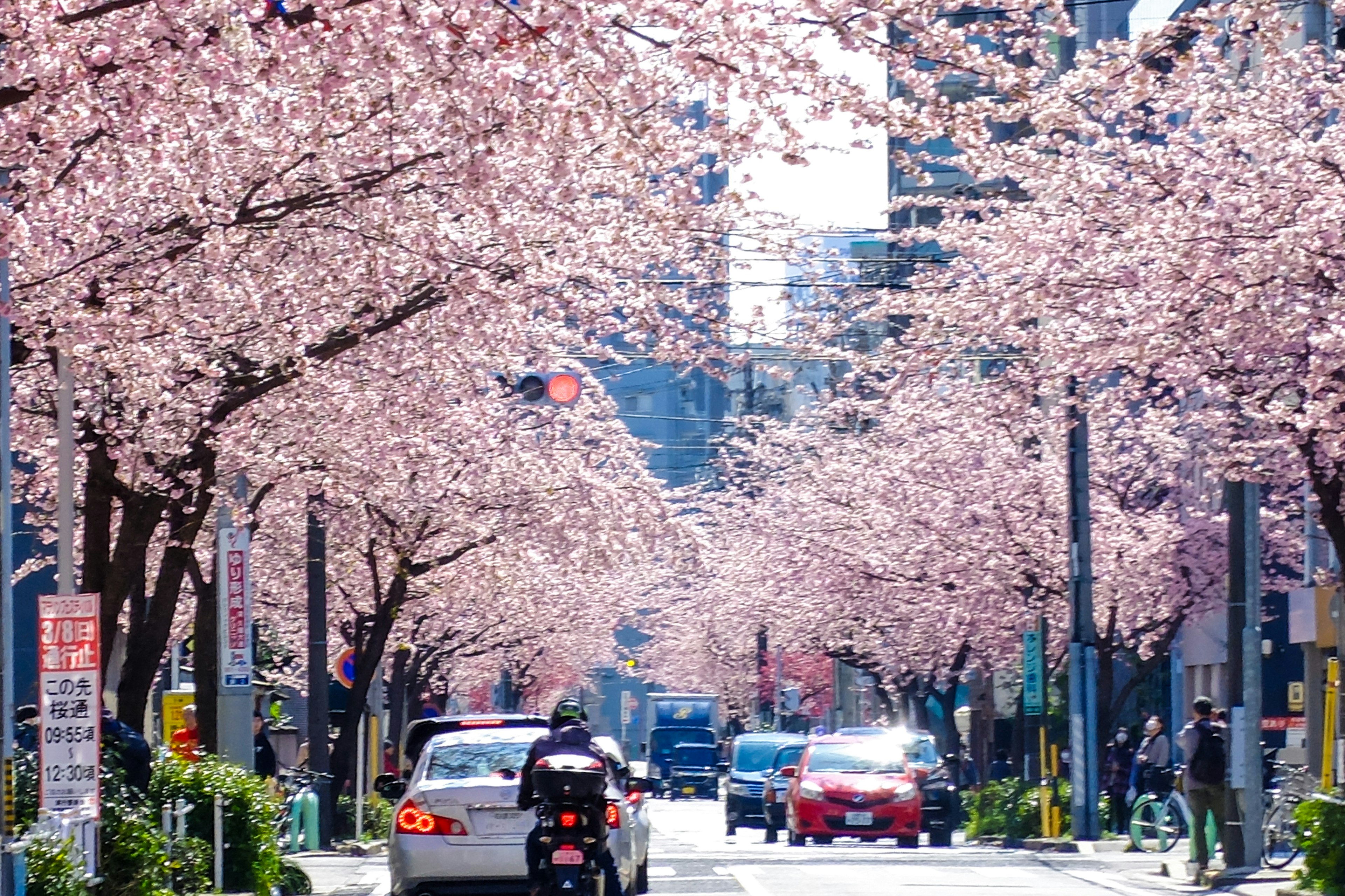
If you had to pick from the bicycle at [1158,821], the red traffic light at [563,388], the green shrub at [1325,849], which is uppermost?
the red traffic light at [563,388]

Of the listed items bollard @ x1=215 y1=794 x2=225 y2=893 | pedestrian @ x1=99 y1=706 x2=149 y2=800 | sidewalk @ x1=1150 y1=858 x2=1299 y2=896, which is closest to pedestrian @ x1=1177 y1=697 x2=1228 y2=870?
sidewalk @ x1=1150 y1=858 x2=1299 y2=896

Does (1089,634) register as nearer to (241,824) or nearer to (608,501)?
(608,501)

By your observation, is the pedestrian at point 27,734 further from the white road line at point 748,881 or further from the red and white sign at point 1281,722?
the red and white sign at point 1281,722

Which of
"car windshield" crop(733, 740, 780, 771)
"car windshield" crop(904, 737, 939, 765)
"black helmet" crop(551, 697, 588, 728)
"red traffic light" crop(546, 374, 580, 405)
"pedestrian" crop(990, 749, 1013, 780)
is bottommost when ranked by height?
"pedestrian" crop(990, 749, 1013, 780)

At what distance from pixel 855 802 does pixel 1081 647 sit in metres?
3.60

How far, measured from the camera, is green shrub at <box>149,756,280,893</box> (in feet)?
55.8

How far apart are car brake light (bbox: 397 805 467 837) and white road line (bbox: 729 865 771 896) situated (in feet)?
12.0

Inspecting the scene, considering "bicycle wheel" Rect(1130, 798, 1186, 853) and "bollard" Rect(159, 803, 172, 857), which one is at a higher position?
"bollard" Rect(159, 803, 172, 857)

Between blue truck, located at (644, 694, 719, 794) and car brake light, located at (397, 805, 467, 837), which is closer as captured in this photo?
car brake light, located at (397, 805, 467, 837)

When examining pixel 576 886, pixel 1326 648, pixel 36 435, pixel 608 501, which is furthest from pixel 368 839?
pixel 576 886

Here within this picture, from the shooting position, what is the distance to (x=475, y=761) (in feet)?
52.3

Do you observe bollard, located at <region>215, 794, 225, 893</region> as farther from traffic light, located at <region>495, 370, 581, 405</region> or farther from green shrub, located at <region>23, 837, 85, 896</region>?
green shrub, located at <region>23, 837, 85, 896</region>

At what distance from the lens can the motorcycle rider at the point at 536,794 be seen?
13633 millimetres

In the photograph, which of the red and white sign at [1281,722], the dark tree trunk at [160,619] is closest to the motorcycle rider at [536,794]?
the dark tree trunk at [160,619]
